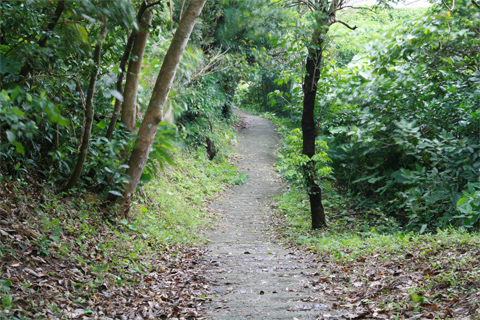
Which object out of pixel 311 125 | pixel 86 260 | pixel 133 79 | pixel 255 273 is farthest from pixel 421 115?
pixel 86 260

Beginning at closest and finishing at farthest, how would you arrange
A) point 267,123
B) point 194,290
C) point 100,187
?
point 194,290, point 100,187, point 267,123

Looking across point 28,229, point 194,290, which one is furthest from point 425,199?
point 28,229

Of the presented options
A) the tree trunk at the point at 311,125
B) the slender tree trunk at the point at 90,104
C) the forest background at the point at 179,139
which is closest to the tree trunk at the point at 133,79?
the forest background at the point at 179,139

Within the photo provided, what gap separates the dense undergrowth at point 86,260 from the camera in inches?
117

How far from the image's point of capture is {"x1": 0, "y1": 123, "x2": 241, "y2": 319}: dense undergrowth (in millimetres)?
2979

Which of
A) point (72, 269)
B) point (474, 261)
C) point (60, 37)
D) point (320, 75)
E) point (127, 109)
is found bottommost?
point (72, 269)

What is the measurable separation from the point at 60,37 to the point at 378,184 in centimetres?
779

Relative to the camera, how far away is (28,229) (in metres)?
3.56

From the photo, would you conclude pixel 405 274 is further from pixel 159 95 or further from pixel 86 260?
pixel 159 95

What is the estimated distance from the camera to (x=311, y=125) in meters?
7.14

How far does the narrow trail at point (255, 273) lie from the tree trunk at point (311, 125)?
1.19 m

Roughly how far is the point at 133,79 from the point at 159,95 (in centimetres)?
65

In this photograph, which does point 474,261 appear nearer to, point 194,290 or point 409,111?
point 194,290

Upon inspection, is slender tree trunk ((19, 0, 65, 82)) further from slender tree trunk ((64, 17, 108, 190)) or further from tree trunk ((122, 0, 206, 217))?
tree trunk ((122, 0, 206, 217))
